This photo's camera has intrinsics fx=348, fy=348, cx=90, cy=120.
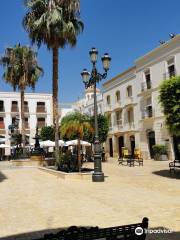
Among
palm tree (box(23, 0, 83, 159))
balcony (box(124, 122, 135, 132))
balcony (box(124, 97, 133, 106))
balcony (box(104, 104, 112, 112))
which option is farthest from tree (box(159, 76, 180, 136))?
balcony (box(104, 104, 112, 112))

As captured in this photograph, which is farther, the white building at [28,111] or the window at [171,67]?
the white building at [28,111]

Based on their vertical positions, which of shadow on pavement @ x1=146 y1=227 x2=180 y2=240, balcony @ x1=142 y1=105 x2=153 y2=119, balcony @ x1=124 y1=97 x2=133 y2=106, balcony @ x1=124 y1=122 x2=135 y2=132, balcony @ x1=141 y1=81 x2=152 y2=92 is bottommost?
shadow on pavement @ x1=146 y1=227 x2=180 y2=240

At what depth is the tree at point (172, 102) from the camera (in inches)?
628

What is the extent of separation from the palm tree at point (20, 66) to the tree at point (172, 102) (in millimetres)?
19198

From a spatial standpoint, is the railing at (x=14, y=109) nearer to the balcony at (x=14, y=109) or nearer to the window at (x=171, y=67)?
the balcony at (x=14, y=109)

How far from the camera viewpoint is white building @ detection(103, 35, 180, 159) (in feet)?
106

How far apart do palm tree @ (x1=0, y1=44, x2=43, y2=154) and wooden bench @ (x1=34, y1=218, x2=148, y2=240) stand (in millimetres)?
30107

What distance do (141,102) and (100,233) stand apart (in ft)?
109

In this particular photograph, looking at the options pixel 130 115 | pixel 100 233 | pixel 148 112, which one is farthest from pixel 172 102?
pixel 130 115

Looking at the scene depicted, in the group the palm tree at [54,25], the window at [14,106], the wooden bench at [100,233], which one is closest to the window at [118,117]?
the palm tree at [54,25]

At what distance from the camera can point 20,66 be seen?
3312 centimetres

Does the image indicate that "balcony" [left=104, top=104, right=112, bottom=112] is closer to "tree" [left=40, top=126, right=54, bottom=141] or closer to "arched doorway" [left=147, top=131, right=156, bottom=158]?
"tree" [left=40, top=126, right=54, bottom=141]

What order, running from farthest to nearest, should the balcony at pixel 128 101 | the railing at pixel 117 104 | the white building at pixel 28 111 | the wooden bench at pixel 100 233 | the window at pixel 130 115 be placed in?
the white building at pixel 28 111, the railing at pixel 117 104, the window at pixel 130 115, the balcony at pixel 128 101, the wooden bench at pixel 100 233

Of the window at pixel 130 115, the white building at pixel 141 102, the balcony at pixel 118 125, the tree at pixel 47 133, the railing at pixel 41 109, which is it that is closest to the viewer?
the white building at pixel 141 102
